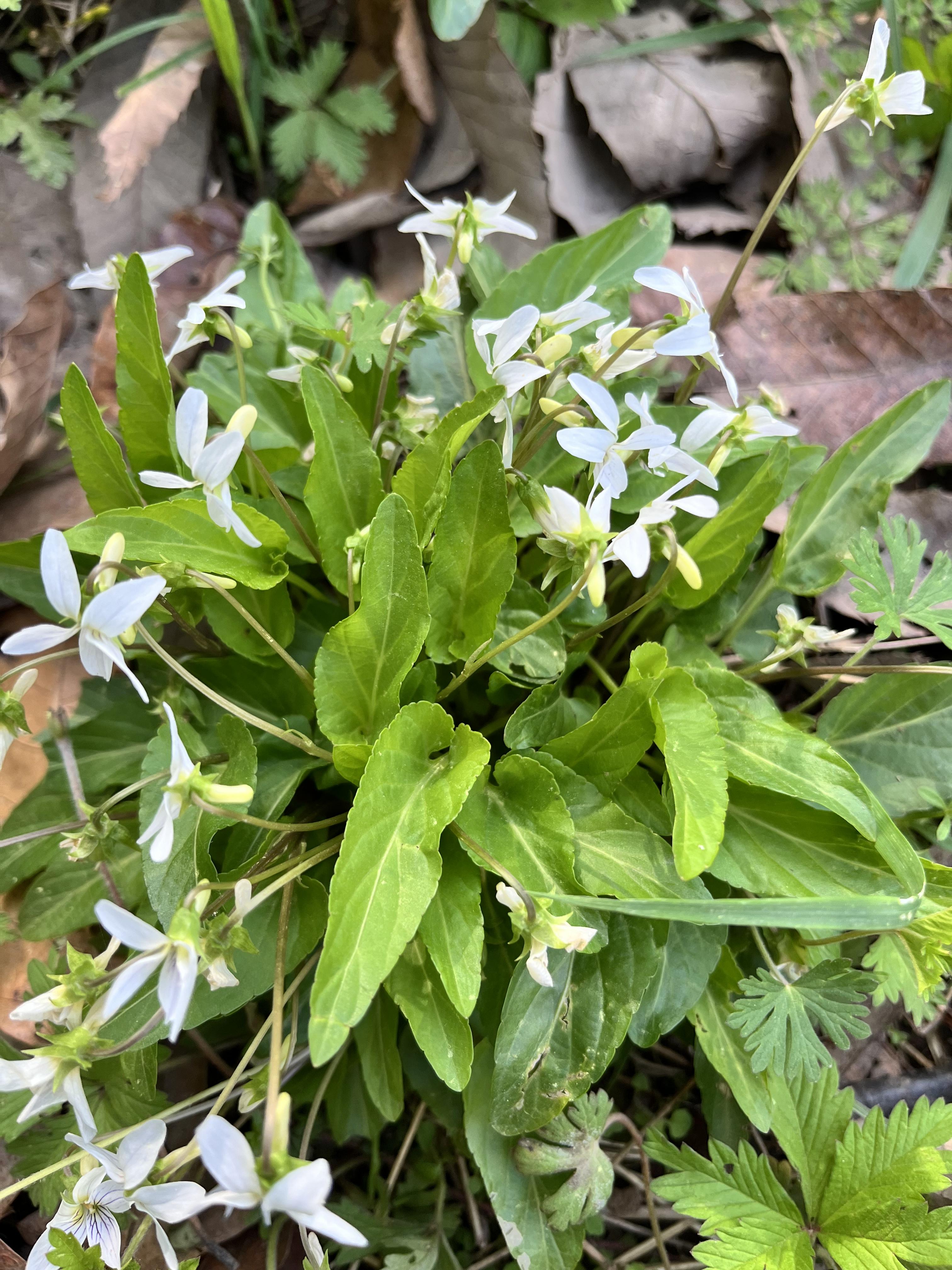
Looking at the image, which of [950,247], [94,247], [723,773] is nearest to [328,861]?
[723,773]

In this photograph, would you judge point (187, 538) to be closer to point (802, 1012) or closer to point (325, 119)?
point (802, 1012)


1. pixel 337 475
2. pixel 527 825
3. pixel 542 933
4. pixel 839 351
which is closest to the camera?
pixel 542 933

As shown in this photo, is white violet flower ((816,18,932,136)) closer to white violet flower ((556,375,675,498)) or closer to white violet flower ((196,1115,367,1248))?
white violet flower ((556,375,675,498))

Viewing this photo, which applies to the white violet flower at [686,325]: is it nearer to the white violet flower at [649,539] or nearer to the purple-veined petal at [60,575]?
the white violet flower at [649,539]

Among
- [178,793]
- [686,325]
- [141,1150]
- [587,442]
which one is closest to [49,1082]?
[141,1150]

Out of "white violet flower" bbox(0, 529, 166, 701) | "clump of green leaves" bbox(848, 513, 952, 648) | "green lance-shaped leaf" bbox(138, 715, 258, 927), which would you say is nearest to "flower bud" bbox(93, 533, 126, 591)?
"white violet flower" bbox(0, 529, 166, 701)
